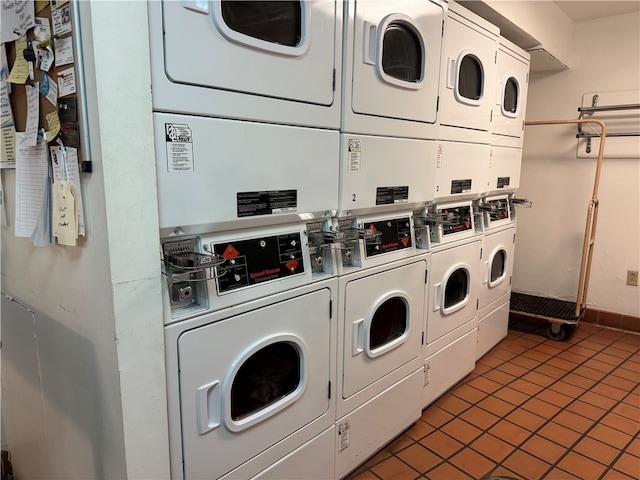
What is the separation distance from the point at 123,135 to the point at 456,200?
206 centimetres

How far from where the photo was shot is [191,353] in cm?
122

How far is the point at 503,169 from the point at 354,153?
1847 mm

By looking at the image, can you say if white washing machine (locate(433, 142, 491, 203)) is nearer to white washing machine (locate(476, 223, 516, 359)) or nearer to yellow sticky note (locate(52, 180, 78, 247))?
white washing machine (locate(476, 223, 516, 359))

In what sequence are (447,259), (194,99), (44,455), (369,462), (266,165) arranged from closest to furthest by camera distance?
1. (194,99)
2. (266,165)
3. (44,455)
4. (369,462)
5. (447,259)

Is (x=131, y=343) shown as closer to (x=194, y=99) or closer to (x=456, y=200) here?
(x=194, y=99)

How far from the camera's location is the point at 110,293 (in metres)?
1.05

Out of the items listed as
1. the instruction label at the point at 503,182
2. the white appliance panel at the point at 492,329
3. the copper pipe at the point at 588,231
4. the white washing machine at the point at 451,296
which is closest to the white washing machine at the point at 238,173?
the white washing machine at the point at 451,296

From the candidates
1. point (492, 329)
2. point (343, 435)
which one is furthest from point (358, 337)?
point (492, 329)

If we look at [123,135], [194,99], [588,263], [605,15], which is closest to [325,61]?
[194,99]

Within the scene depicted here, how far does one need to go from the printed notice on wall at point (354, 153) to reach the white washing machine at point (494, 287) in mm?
1524

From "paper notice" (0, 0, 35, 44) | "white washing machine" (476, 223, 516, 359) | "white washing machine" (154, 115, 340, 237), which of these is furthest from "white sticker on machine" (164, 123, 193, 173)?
"white washing machine" (476, 223, 516, 359)

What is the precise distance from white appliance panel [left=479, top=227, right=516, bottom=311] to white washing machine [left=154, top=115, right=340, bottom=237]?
1.76m

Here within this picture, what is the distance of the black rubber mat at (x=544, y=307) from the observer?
3536mm

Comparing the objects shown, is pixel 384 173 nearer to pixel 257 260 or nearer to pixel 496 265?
pixel 257 260
